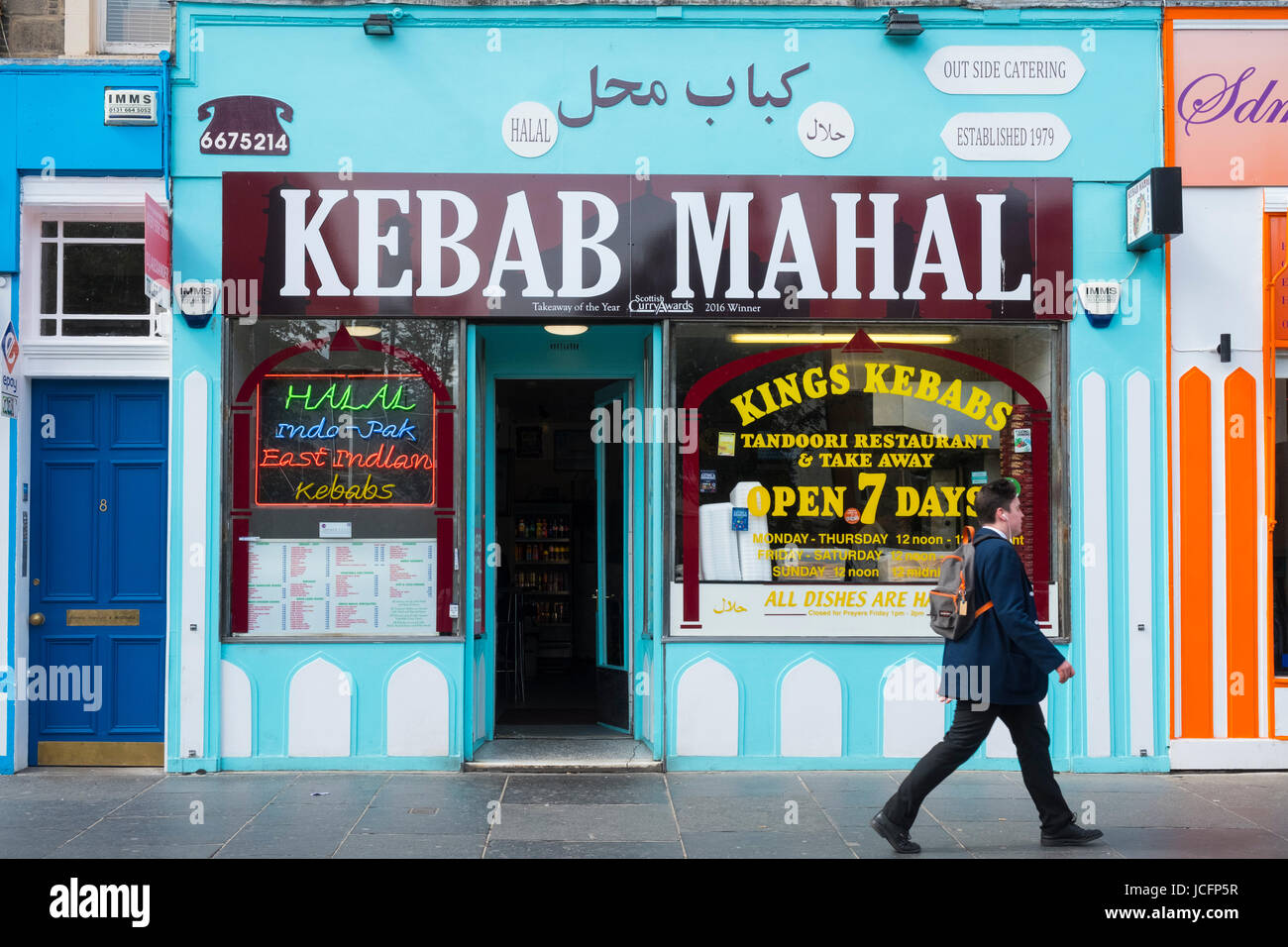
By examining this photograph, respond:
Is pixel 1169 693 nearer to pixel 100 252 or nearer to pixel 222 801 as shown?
pixel 222 801

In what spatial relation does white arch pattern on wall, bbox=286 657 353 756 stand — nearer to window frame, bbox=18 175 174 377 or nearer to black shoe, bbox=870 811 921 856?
window frame, bbox=18 175 174 377

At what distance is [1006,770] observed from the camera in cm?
800

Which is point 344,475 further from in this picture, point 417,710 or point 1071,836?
point 1071,836

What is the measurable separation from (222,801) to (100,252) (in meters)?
4.07

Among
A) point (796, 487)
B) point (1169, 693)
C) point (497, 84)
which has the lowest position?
point (1169, 693)

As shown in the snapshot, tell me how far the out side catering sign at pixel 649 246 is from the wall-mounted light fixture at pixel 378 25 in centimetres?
101

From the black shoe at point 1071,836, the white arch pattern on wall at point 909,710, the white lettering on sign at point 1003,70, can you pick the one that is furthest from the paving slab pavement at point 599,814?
the white lettering on sign at point 1003,70

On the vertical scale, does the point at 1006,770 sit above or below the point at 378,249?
below

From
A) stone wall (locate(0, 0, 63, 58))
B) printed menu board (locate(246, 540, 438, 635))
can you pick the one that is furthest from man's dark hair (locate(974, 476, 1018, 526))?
stone wall (locate(0, 0, 63, 58))

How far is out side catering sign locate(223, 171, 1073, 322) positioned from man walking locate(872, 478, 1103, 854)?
2.62 m

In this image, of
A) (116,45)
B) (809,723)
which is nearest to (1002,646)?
(809,723)

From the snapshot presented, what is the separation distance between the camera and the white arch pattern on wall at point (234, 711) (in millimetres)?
7891

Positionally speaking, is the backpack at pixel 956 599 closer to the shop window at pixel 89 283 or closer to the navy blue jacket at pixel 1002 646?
the navy blue jacket at pixel 1002 646

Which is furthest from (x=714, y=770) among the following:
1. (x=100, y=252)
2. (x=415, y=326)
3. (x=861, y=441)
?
(x=100, y=252)
